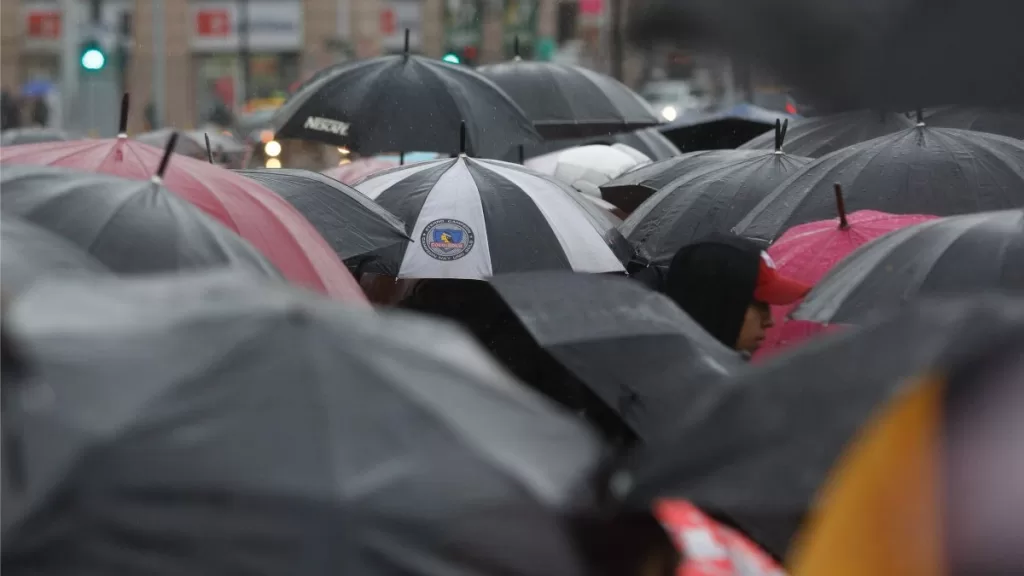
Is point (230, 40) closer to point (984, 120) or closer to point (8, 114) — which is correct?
point (8, 114)

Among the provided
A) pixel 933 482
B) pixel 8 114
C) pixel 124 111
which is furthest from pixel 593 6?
pixel 933 482

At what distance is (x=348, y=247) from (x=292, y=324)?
156 inches

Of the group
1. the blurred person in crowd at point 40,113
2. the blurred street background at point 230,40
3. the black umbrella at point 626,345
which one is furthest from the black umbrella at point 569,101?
the blurred street background at point 230,40

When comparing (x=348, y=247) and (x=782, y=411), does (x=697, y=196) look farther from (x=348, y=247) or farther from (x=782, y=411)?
(x=782, y=411)

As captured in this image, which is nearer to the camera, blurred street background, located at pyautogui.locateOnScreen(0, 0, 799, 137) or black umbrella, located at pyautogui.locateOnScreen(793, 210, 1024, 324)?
black umbrella, located at pyautogui.locateOnScreen(793, 210, 1024, 324)

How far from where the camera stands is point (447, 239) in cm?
741

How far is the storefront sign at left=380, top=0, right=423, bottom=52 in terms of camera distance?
4697cm

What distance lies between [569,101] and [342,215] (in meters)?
4.40

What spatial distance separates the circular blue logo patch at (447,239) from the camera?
7379 millimetres

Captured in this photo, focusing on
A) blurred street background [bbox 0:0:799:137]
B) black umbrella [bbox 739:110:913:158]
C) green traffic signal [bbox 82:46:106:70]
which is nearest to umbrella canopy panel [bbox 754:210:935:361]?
black umbrella [bbox 739:110:913:158]

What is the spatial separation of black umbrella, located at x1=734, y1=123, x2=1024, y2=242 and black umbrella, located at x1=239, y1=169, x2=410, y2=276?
1509mm

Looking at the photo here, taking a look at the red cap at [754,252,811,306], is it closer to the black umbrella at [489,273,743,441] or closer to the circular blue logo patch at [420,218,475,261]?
the black umbrella at [489,273,743,441]

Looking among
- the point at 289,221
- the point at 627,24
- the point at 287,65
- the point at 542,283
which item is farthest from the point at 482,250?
→ the point at 287,65

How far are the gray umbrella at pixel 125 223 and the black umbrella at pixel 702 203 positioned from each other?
3083 mm
